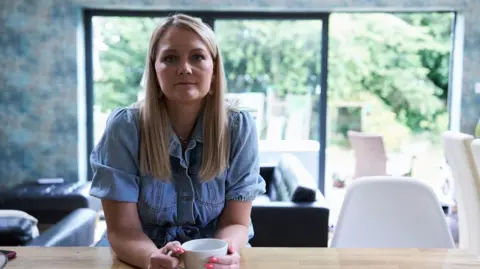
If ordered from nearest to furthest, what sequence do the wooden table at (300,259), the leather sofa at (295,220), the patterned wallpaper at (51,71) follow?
1. the wooden table at (300,259)
2. the leather sofa at (295,220)
3. the patterned wallpaper at (51,71)

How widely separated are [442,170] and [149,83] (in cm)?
409

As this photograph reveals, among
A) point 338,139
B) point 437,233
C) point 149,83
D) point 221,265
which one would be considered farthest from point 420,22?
point 221,265

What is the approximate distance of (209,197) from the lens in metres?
1.31

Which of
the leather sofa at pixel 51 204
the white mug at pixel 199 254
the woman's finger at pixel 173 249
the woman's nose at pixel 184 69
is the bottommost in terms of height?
the leather sofa at pixel 51 204

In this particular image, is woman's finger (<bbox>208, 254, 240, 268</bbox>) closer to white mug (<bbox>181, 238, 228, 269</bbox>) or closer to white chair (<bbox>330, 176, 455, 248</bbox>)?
white mug (<bbox>181, 238, 228, 269</bbox>)

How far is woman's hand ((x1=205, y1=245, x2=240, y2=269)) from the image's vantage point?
3.01 feet

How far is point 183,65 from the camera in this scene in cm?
125

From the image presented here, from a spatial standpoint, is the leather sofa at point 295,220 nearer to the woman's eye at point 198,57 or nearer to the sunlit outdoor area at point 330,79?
the woman's eye at point 198,57

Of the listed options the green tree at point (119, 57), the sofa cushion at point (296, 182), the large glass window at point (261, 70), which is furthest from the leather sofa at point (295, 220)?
the green tree at point (119, 57)

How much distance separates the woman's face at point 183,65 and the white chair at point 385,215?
651 mm

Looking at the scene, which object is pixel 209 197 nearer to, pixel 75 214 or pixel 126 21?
pixel 75 214

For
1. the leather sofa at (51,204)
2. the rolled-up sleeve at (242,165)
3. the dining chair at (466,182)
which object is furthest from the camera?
the leather sofa at (51,204)

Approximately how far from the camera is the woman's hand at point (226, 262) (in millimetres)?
918

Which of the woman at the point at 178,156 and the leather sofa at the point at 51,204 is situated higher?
the woman at the point at 178,156
